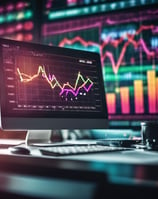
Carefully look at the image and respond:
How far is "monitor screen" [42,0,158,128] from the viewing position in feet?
7.22

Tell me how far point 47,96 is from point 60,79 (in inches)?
4.0

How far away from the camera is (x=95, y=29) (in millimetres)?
2404

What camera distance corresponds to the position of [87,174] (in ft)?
2.86

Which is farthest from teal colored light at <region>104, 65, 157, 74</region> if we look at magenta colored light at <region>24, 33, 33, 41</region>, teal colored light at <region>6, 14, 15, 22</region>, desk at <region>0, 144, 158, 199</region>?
desk at <region>0, 144, 158, 199</region>

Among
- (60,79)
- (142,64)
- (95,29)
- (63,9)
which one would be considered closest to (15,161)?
(60,79)

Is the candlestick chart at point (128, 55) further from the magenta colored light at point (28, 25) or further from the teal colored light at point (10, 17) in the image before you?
the teal colored light at point (10, 17)

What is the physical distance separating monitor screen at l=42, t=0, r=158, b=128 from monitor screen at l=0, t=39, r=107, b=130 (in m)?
0.66

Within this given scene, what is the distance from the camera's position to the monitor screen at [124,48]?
7.22ft

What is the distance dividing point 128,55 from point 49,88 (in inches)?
37.4

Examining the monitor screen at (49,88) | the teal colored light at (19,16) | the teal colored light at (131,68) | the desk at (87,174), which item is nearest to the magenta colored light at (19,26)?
the teal colored light at (19,16)

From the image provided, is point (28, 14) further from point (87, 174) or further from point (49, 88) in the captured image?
point (87, 174)

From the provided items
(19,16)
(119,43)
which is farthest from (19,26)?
(119,43)

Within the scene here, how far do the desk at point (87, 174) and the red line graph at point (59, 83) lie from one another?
1.20 ft

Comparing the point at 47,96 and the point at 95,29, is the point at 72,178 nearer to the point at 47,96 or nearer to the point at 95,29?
the point at 47,96
